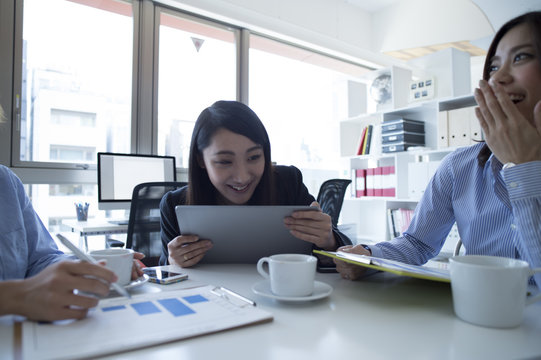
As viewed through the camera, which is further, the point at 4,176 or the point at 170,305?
the point at 4,176

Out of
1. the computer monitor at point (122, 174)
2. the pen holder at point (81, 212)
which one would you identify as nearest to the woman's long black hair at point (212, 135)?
the computer monitor at point (122, 174)

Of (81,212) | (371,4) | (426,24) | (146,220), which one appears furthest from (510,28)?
(371,4)

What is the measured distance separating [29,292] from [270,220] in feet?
1.77

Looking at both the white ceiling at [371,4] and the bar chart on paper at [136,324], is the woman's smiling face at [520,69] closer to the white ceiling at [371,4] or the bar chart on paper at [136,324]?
the bar chart on paper at [136,324]

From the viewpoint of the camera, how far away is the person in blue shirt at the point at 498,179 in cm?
85

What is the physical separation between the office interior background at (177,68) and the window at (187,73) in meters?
0.01

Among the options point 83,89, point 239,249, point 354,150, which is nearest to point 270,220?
point 239,249

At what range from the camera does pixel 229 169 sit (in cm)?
133

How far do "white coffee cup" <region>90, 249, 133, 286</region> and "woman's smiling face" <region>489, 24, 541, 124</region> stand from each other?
1.07m

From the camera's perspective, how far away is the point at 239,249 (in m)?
1.03

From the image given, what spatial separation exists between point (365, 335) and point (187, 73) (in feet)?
11.9

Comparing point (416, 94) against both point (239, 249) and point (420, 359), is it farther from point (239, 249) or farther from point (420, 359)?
point (420, 359)

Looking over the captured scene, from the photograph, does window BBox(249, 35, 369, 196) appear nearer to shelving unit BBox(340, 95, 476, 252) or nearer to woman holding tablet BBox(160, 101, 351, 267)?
shelving unit BBox(340, 95, 476, 252)

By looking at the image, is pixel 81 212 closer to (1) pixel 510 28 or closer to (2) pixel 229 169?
(2) pixel 229 169
